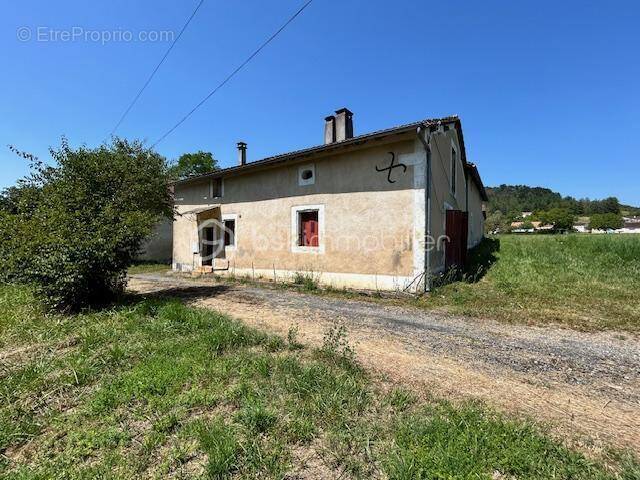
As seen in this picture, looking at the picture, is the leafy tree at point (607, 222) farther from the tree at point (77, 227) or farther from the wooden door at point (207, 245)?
the tree at point (77, 227)

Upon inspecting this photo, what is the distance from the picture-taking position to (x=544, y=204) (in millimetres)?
91188

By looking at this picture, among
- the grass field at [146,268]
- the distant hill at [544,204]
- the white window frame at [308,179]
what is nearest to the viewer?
the white window frame at [308,179]

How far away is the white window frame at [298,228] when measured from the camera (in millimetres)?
9633

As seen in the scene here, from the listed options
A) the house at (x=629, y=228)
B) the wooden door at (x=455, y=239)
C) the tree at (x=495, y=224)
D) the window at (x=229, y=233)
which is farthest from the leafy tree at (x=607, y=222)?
the window at (x=229, y=233)

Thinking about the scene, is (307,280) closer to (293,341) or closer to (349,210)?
(349,210)

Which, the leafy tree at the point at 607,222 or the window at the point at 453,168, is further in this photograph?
the leafy tree at the point at 607,222

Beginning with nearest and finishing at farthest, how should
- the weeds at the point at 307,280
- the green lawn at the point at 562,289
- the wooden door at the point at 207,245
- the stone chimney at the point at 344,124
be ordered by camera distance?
the green lawn at the point at 562,289
the weeds at the point at 307,280
the stone chimney at the point at 344,124
the wooden door at the point at 207,245

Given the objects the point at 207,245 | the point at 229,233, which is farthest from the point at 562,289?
the point at 207,245

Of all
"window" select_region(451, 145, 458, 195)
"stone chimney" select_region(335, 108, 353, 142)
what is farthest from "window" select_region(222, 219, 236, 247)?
"window" select_region(451, 145, 458, 195)

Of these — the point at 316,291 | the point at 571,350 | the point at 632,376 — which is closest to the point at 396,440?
the point at 632,376

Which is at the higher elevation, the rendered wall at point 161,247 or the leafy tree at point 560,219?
the leafy tree at point 560,219

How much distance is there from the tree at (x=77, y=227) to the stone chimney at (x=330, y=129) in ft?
21.0

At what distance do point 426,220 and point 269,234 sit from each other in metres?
5.54

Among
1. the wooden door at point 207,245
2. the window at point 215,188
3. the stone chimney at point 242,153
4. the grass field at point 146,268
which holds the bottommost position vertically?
the grass field at point 146,268
